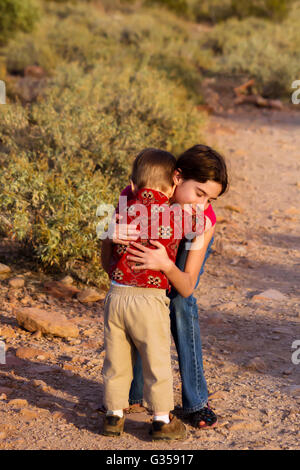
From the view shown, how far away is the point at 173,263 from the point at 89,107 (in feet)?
17.5

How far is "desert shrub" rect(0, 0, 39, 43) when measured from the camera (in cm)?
1805

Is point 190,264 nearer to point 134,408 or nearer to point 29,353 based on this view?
point 134,408

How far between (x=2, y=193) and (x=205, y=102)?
29.2 feet

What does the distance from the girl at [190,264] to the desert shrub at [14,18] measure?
16.6 m

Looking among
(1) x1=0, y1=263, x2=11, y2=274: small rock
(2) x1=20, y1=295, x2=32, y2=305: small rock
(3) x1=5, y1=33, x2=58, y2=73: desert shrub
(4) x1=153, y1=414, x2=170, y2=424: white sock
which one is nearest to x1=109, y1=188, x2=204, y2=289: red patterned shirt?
(4) x1=153, y1=414, x2=170, y2=424: white sock

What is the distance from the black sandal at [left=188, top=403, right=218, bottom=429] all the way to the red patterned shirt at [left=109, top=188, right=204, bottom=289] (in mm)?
793

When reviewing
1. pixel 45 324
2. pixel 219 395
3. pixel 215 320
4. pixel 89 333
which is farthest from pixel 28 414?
pixel 215 320

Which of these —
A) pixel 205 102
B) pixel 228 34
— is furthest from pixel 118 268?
pixel 228 34

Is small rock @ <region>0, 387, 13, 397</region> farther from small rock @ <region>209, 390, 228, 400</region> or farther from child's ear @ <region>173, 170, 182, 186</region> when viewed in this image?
child's ear @ <region>173, 170, 182, 186</region>

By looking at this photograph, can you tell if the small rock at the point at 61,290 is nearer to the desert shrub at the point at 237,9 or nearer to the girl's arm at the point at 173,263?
the girl's arm at the point at 173,263

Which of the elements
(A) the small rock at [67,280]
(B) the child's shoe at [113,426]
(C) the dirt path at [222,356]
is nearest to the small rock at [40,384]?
(C) the dirt path at [222,356]

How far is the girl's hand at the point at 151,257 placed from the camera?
2.83 metres

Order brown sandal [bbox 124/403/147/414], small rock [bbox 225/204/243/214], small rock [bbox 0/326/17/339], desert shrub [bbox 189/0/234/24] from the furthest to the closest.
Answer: desert shrub [bbox 189/0/234/24] → small rock [bbox 225/204/243/214] → small rock [bbox 0/326/17/339] → brown sandal [bbox 124/403/147/414]

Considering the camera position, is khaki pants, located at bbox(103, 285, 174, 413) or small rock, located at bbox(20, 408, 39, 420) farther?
small rock, located at bbox(20, 408, 39, 420)
